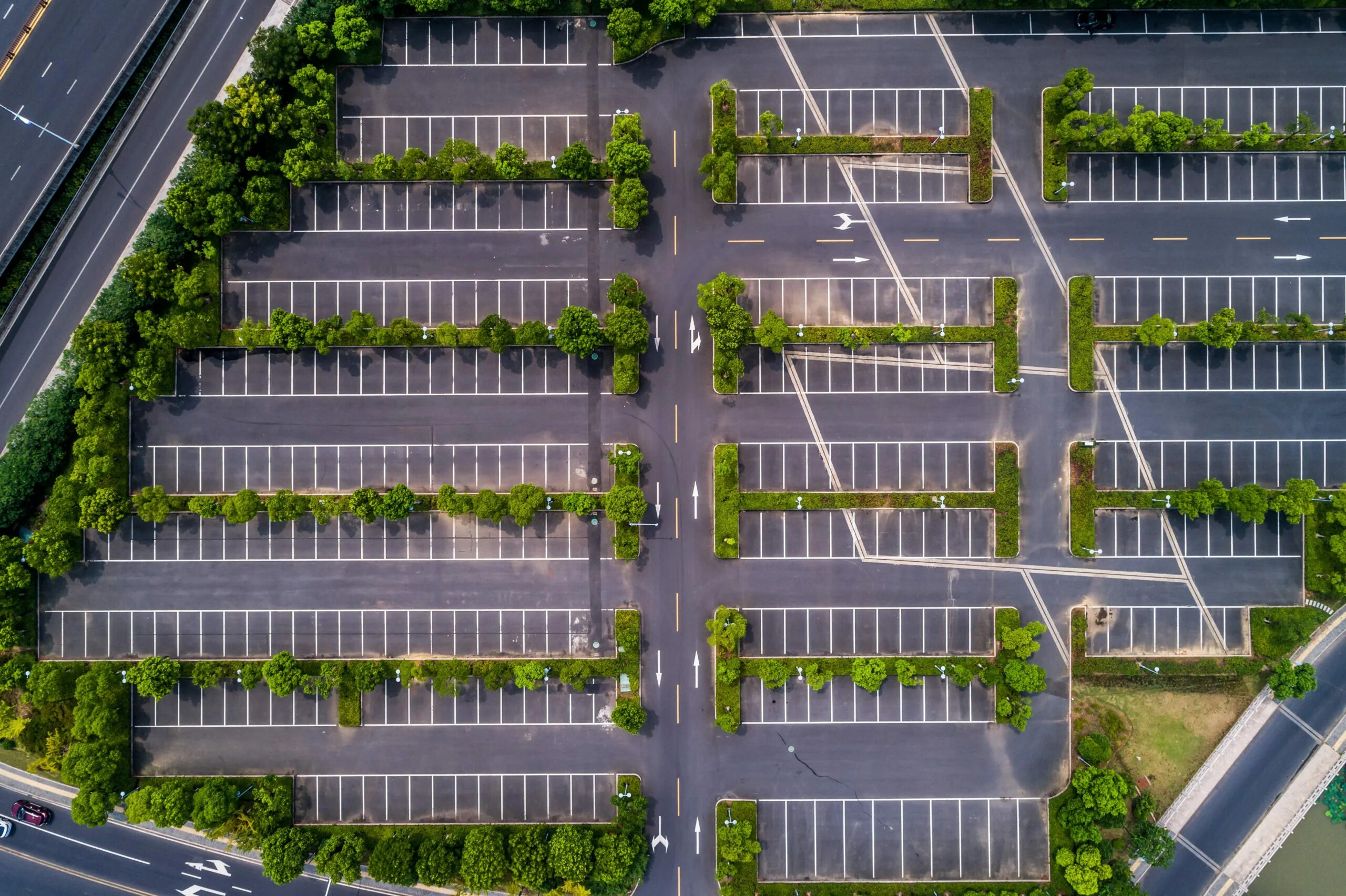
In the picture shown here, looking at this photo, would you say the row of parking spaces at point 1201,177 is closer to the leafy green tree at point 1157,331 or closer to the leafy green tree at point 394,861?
the leafy green tree at point 1157,331

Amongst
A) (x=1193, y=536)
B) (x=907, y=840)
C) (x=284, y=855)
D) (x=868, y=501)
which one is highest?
(x=868, y=501)

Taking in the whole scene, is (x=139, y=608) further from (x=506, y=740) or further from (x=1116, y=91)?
(x=1116, y=91)

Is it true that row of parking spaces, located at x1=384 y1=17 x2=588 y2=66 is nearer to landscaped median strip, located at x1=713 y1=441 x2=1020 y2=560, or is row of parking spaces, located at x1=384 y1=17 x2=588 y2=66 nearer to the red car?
landscaped median strip, located at x1=713 y1=441 x2=1020 y2=560

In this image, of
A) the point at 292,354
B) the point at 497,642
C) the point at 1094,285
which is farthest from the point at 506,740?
the point at 1094,285

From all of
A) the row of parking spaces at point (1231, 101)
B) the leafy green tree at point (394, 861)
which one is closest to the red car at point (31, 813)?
the leafy green tree at point (394, 861)

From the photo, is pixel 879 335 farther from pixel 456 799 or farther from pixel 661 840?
pixel 456 799

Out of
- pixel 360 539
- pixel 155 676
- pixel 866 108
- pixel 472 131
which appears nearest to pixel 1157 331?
pixel 866 108

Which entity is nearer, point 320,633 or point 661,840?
point 661,840

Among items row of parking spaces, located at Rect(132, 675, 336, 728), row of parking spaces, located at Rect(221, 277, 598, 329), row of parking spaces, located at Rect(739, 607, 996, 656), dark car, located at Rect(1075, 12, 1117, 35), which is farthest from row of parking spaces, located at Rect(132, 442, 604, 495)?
dark car, located at Rect(1075, 12, 1117, 35)
